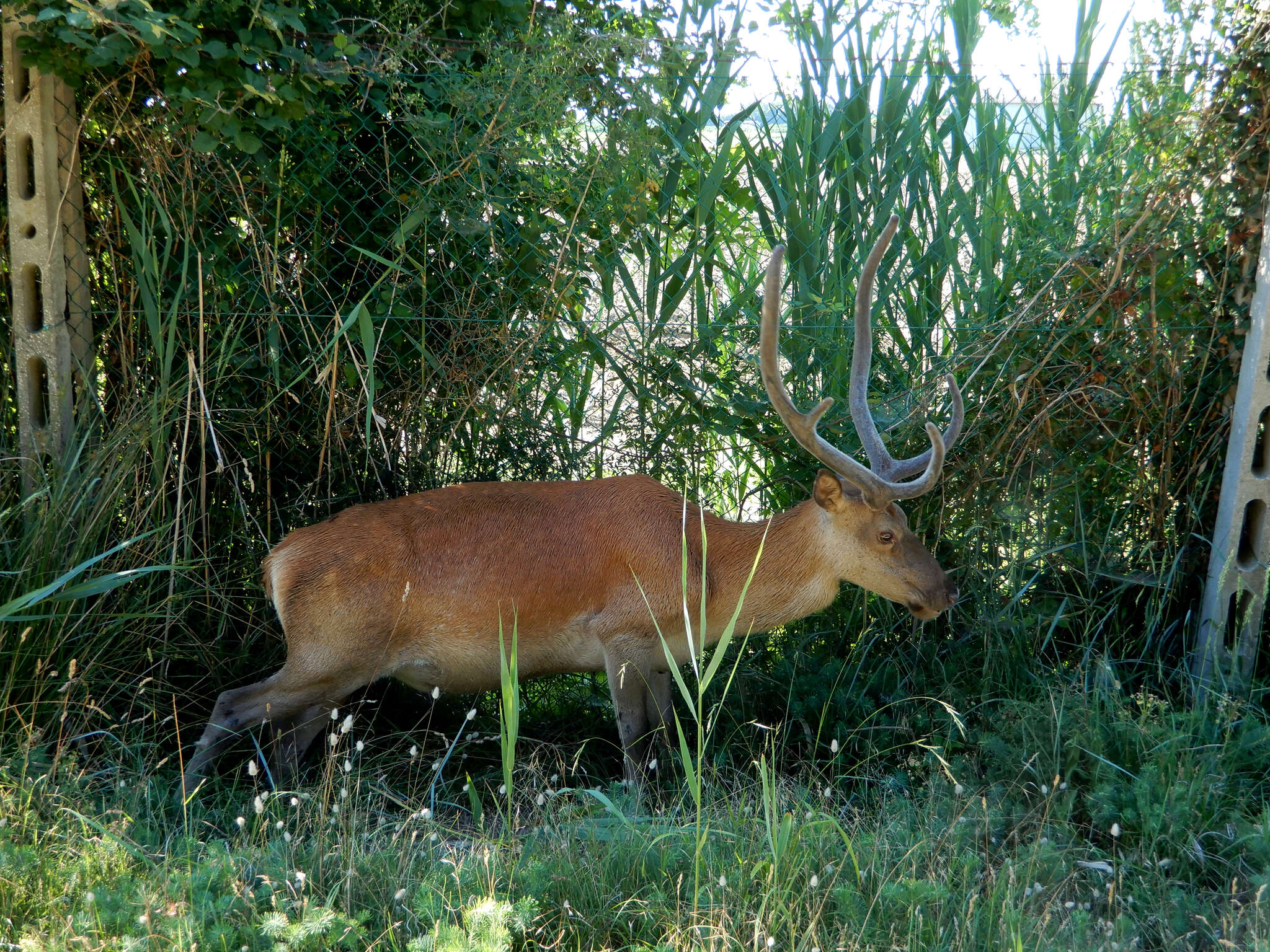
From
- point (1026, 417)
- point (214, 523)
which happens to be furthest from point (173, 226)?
point (1026, 417)

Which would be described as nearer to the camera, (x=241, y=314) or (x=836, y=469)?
(x=836, y=469)

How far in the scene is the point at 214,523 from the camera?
15.6 ft

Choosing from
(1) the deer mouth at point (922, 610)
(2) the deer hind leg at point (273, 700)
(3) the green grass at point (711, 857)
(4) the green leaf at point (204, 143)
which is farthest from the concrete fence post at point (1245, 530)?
(4) the green leaf at point (204, 143)

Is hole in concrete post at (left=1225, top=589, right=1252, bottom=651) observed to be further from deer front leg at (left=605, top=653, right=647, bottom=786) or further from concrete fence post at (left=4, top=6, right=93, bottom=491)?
concrete fence post at (left=4, top=6, right=93, bottom=491)

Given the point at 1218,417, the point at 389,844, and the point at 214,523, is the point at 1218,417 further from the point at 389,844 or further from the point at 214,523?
the point at 214,523

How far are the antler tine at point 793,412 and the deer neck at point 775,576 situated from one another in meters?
0.35

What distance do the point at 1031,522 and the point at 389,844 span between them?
3.05m

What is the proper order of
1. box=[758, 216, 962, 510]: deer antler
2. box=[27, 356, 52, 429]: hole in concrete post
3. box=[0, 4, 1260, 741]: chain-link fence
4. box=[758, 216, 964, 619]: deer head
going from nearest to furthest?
box=[758, 216, 962, 510]: deer antler → box=[758, 216, 964, 619]: deer head → box=[27, 356, 52, 429]: hole in concrete post → box=[0, 4, 1260, 741]: chain-link fence

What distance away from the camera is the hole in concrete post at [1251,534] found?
4.48 meters

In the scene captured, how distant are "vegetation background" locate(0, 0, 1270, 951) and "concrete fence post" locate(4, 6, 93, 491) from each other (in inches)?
4.8

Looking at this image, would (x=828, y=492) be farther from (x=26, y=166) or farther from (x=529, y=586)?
(x=26, y=166)

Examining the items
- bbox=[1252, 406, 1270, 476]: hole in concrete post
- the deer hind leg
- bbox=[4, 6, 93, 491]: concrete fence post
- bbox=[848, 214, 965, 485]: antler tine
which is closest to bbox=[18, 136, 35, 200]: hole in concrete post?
bbox=[4, 6, 93, 491]: concrete fence post

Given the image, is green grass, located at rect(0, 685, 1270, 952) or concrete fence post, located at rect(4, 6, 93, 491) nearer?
green grass, located at rect(0, 685, 1270, 952)

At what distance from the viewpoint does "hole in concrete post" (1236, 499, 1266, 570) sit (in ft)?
14.7
